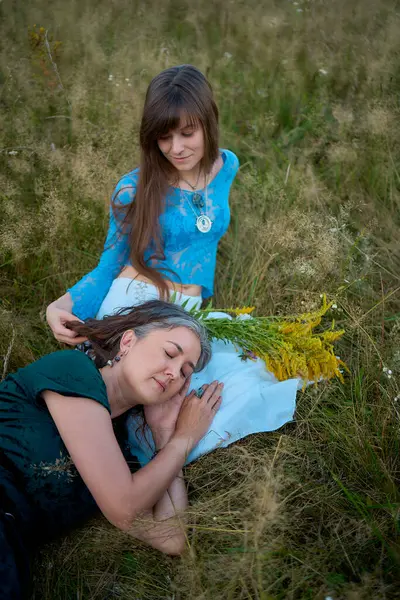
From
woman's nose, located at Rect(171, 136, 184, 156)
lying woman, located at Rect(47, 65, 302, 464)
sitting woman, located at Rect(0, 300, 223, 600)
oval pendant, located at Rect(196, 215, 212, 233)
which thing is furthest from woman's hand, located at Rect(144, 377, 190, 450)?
woman's nose, located at Rect(171, 136, 184, 156)

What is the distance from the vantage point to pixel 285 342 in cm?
235

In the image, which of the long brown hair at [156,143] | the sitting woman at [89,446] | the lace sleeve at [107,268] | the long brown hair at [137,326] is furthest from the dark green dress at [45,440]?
the long brown hair at [156,143]

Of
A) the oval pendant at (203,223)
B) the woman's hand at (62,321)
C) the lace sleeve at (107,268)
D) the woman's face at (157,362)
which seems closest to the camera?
the woman's face at (157,362)

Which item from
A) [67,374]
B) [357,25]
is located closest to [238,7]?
[357,25]

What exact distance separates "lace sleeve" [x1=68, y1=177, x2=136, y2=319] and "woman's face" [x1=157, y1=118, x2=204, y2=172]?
11.1 inches

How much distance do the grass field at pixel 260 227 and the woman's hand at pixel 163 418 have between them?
0.63 ft

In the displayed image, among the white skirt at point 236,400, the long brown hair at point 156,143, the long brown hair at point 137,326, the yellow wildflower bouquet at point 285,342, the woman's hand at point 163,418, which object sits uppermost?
the long brown hair at point 156,143

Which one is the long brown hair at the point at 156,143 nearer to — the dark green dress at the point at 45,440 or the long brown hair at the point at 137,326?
the long brown hair at the point at 137,326

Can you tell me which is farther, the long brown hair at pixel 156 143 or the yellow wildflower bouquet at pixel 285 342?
the long brown hair at pixel 156 143

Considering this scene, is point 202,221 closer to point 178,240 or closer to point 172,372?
point 178,240

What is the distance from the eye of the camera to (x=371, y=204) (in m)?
3.10

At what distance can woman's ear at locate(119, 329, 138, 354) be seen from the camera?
6.70 feet

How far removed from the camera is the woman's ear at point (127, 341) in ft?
6.70

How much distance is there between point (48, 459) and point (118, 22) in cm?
376
